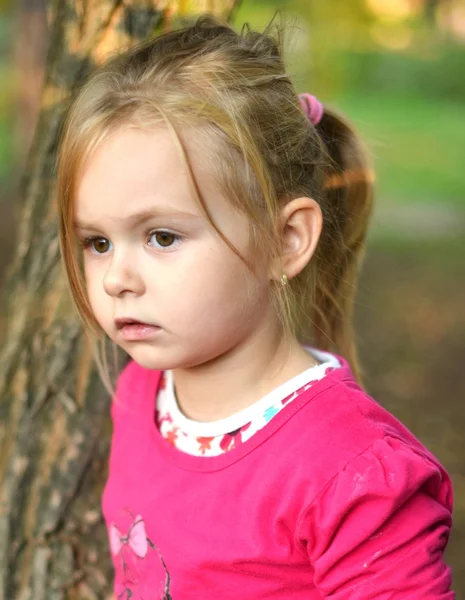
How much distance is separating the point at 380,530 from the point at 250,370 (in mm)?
429

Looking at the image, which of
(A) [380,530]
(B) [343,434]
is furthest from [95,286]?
(A) [380,530]

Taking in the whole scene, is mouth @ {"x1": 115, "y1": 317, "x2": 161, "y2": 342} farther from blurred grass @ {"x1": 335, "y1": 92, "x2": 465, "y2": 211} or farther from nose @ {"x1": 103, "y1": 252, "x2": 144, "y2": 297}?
blurred grass @ {"x1": 335, "y1": 92, "x2": 465, "y2": 211}

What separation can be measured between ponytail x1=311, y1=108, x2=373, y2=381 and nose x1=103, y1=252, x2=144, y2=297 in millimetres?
456

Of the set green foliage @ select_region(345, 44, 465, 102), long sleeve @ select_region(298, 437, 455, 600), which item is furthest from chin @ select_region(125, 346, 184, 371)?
green foliage @ select_region(345, 44, 465, 102)

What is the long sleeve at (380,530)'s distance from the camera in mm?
1507

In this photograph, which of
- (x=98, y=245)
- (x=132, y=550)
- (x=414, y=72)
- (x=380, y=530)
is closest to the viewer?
(x=380, y=530)

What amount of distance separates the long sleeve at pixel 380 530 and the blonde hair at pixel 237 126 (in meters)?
0.37

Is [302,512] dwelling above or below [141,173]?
below

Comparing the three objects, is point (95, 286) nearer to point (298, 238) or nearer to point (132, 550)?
point (298, 238)

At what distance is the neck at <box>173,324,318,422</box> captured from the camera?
1.79 m

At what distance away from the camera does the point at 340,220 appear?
1.99 meters

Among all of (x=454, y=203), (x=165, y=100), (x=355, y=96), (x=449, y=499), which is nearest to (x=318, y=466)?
(x=449, y=499)

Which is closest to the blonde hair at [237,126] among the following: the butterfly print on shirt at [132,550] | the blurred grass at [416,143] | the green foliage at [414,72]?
the butterfly print on shirt at [132,550]

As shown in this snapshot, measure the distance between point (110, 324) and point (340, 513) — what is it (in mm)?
565
